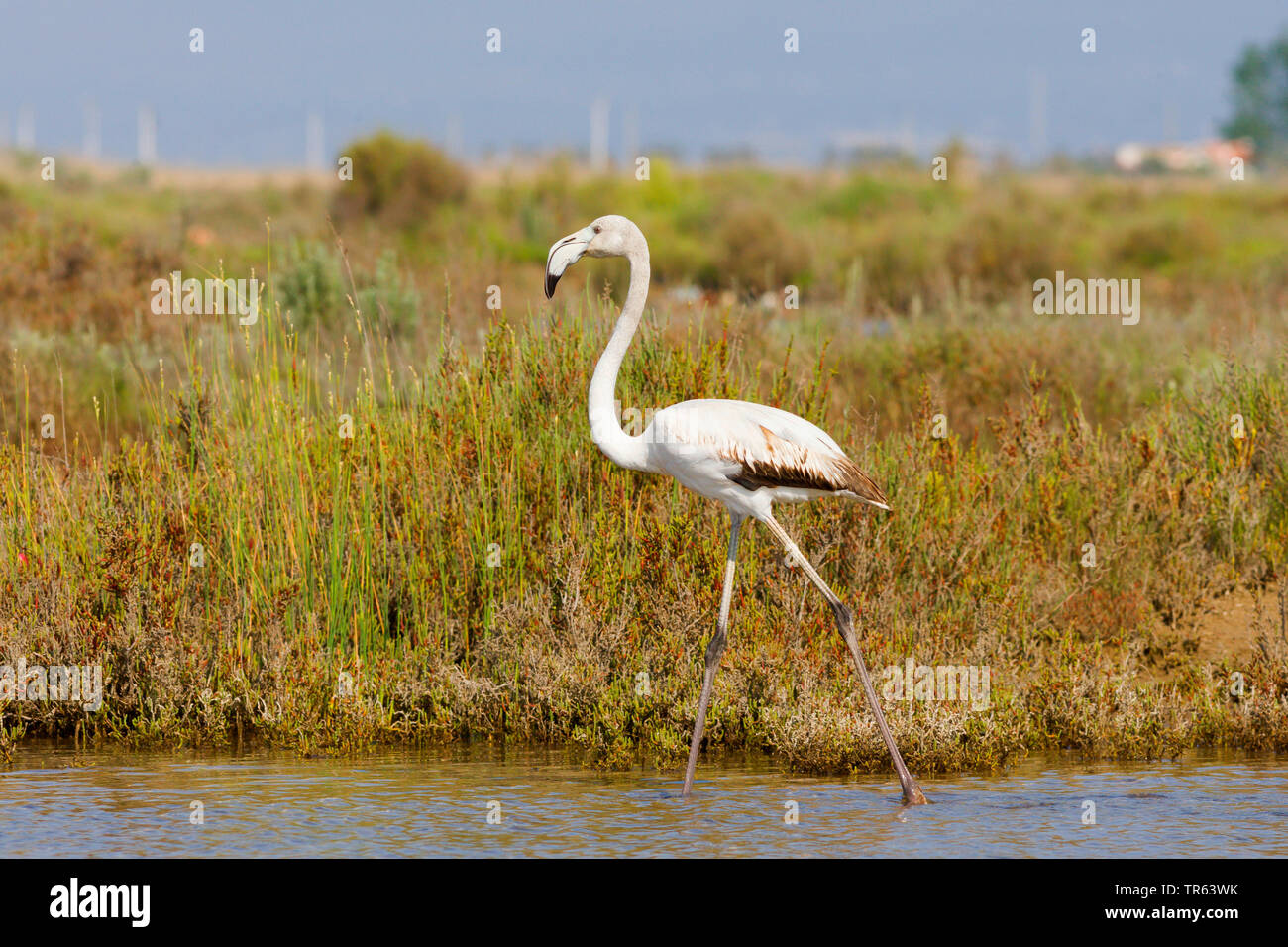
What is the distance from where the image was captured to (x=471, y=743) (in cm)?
809

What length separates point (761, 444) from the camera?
273 inches

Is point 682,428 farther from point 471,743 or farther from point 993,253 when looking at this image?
point 993,253

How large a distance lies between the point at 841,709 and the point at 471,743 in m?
1.81

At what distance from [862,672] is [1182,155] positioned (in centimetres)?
11318

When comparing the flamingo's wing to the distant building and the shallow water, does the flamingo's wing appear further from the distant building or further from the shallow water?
the distant building

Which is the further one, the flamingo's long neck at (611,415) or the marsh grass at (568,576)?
the marsh grass at (568,576)

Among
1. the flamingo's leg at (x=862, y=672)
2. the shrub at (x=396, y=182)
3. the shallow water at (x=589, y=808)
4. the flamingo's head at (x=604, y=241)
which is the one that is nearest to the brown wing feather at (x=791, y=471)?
the flamingo's leg at (x=862, y=672)

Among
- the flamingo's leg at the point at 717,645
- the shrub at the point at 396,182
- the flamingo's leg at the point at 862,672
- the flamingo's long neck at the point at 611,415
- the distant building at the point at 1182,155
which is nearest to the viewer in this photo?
the flamingo's leg at the point at 862,672

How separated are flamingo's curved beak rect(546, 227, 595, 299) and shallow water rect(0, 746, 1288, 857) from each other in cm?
211

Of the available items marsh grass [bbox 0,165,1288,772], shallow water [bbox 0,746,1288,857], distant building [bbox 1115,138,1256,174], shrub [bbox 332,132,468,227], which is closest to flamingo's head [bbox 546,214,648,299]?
marsh grass [bbox 0,165,1288,772]

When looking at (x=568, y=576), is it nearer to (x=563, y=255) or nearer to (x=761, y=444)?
(x=761, y=444)

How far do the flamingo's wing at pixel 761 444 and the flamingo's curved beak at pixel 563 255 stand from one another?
0.73m

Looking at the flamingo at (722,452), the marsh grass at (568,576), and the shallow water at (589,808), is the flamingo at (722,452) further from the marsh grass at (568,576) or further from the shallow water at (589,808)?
the marsh grass at (568,576)

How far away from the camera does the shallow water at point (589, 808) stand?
20.6 ft
